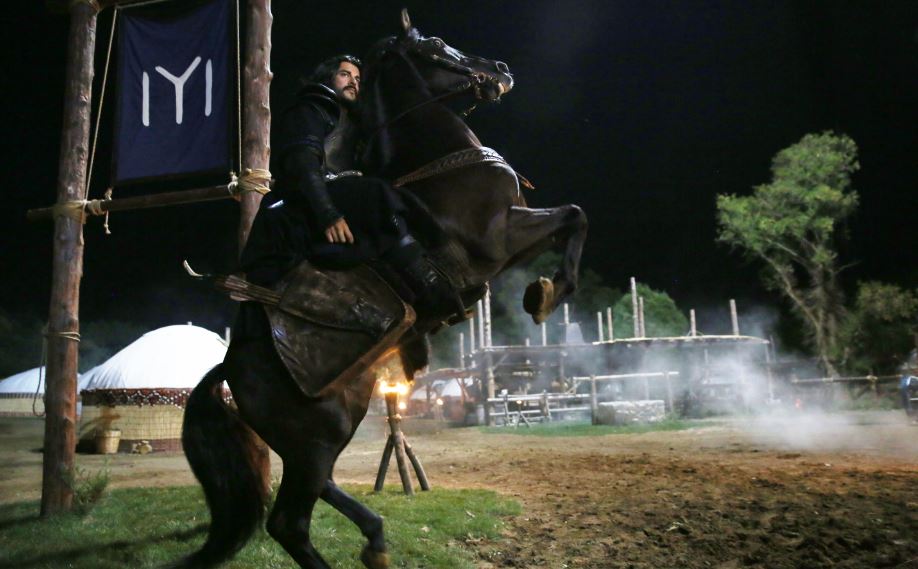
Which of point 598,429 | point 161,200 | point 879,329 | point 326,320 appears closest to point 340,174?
point 326,320

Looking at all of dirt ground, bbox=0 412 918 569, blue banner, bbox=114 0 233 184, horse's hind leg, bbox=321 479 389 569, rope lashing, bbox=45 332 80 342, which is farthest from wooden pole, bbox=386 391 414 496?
horse's hind leg, bbox=321 479 389 569

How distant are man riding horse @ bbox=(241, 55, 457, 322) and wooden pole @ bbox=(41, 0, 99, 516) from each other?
14.7 feet

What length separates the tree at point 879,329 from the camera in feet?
98.8

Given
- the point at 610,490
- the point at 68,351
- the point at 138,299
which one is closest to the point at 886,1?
the point at 610,490

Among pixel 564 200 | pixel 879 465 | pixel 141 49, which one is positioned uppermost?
pixel 564 200

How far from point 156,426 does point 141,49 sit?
13.6 meters

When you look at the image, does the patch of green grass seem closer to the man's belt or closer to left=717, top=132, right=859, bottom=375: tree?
left=717, top=132, right=859, bottom=375: tree

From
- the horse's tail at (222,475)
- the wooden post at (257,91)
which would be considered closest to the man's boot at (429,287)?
the horse's tail at (222,475)

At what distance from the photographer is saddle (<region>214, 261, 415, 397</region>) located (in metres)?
2.99

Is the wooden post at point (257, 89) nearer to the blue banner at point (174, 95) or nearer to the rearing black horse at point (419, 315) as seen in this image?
the blue banner at point (174, 95)

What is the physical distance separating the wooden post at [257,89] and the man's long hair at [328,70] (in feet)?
6.85

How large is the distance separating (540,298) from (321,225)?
1.13 metres

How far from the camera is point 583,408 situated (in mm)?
27234

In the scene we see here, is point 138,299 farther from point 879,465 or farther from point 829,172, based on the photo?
point 879,465
